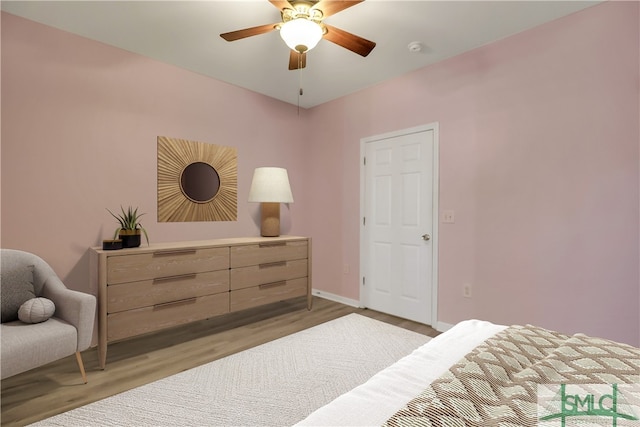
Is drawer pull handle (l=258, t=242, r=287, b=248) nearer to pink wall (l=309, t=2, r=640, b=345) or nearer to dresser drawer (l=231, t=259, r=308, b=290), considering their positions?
dresser drawer (l=231, t=259, r=308, b=290)

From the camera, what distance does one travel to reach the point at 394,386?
94 cm

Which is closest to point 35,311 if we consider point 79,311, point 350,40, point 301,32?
point 79,311

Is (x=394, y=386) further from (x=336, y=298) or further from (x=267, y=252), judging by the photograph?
(x=336, y=298)

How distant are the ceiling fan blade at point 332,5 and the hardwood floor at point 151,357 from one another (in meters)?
2.47

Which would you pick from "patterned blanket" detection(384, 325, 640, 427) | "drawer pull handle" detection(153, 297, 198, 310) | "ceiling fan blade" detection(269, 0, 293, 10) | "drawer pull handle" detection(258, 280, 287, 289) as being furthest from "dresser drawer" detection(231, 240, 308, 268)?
"patterned blanket" detection(384, 325, 640, 427)

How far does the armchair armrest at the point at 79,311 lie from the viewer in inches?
77.8

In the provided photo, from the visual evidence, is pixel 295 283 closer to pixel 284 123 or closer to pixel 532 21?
pixel 284 123

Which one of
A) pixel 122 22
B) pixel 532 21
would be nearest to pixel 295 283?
pixel 122 22

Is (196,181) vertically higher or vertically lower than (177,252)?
higher

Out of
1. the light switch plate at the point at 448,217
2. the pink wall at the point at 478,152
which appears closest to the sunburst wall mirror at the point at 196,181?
the pink wall at the point at 478,152

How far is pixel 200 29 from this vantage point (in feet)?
8.11

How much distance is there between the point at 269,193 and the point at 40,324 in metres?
2.03

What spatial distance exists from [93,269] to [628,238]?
12.2 feet

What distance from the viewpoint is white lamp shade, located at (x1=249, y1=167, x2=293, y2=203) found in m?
3.35
